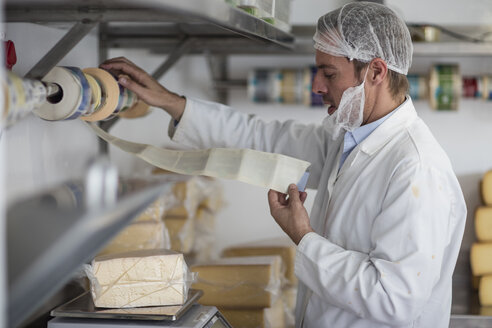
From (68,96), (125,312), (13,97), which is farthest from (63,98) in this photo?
(125,312)

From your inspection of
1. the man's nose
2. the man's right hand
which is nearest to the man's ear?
the man's nose

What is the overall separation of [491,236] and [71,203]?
1.83 m

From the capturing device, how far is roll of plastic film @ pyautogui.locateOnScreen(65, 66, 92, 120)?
41.3 inches

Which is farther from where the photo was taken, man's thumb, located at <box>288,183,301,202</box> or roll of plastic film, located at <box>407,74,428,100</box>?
roll of plastic film, located at <box>407,74,428,100</box>

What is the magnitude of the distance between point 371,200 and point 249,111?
141 centimetres

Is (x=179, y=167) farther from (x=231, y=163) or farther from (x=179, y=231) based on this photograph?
(x=179, y=231)

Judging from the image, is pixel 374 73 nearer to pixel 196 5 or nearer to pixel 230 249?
pixel 196 5

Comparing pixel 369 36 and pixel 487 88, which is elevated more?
pixel 369 36

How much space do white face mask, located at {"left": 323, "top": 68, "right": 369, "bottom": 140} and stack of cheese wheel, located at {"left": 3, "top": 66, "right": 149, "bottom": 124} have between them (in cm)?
48

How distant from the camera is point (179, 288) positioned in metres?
1.20

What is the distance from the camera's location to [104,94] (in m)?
1.19

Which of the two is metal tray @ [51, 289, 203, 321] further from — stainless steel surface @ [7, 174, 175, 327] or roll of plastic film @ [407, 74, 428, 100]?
roll of plastic film @ [407, 74, 428, 100]

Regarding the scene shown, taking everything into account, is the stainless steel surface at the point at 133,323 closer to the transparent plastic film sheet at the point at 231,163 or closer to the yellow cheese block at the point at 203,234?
the transparent plastic film sheet at the point at 231,163

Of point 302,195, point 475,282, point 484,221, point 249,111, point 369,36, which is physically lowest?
point 475,282
